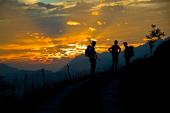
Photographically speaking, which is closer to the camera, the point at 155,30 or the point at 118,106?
the point at 118,106

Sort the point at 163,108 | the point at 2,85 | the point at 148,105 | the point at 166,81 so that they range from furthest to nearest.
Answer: the point at 2,85 → the point at 166,81 → the point at 148,105 → the point at 163,108

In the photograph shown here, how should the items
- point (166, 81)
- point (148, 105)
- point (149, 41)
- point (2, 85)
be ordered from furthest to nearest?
1. point (149, 41)
2. point (2, 85)
3. point (166, 81)
4. point (148, 105)

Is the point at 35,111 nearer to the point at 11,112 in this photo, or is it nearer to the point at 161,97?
the point at 11,112

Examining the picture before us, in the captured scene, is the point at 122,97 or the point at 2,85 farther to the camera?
the point at 2,85

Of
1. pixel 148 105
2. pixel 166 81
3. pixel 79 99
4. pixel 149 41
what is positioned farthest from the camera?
pixel 149 41

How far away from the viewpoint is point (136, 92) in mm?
20719

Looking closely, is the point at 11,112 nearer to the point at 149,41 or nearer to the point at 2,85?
the point at 2,85

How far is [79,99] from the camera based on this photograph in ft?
65.9

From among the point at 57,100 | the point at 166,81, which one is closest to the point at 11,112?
the point at 57,100

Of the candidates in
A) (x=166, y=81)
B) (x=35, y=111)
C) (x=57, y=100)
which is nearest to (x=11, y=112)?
(x=35, y=111)

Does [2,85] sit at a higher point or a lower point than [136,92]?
lower

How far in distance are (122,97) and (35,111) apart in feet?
16.1

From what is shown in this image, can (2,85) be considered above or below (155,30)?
below

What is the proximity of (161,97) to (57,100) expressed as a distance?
6.21 m
